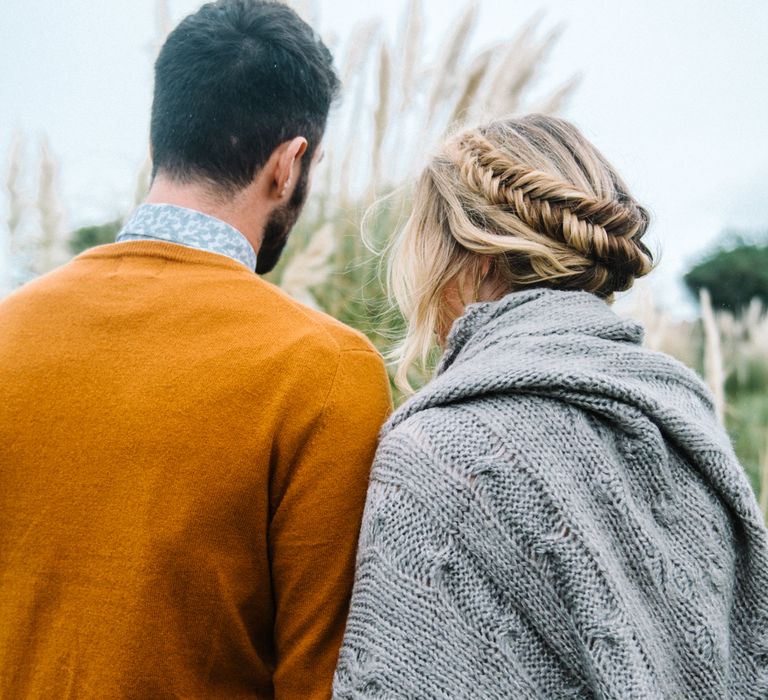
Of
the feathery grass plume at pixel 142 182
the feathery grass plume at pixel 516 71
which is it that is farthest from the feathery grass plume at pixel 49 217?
the feathery grass plume at pixel 516 71

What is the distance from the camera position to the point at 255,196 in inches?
64.0

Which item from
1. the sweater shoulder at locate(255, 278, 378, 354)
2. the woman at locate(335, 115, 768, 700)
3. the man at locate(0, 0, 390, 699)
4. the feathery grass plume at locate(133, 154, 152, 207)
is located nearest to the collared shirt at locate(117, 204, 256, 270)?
the man at locate(0, 0, 390, 699)

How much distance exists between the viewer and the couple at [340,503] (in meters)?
1.31

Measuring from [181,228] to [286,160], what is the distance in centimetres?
26

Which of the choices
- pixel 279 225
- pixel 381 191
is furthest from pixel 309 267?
pixel 279 225

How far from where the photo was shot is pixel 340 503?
1422mm

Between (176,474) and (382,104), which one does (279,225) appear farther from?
(382,104)

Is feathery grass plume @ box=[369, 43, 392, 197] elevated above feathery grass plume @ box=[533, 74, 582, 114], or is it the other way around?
feathery grass plume @ box=[533, 74, 582, 114]

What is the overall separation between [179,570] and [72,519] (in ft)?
0.65

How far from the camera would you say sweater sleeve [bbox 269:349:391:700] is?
1387mm

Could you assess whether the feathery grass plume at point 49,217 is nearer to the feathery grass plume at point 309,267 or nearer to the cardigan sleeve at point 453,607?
the feathery grass plume at point 309,267

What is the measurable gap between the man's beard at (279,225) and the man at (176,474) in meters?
0.18

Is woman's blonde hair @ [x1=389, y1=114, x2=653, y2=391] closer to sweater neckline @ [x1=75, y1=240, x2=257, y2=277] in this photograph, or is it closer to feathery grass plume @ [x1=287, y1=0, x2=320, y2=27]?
sweater neckline @ [x1=75, y1=240, x2=257, y2=277]

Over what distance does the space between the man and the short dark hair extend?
121 mm
